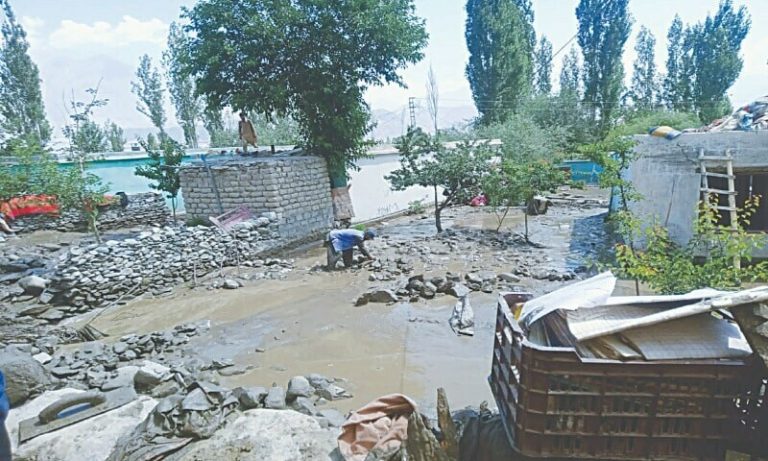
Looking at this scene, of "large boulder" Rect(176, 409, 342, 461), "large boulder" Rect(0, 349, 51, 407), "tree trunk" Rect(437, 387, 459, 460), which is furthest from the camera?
"large boulder" Rect(0, 349, 51, 407)

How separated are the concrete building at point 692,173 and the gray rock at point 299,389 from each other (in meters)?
5.48

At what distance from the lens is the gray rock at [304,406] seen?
12.2 ft

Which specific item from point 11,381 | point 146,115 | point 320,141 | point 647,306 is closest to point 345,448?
point 647,306

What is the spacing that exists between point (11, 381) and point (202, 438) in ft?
7.09

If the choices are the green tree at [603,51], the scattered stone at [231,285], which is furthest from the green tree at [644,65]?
the scattered stone at [231,285]

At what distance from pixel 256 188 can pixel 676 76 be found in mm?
32083

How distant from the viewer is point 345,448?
2.78 meters

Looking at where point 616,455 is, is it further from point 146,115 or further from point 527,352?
point 146,115

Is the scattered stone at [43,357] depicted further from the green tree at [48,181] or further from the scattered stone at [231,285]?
the green tree at [48,181]

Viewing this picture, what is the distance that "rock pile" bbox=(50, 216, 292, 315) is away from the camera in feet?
25.6

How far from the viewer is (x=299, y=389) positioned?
4.11m

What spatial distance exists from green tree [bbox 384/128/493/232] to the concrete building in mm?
4552

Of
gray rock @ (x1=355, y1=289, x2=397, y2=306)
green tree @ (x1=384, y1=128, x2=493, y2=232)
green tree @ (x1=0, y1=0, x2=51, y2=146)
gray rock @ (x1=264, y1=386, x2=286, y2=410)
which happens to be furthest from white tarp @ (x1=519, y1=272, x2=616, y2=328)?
green tree @ (x1=0, y1=0, x2=51, y2=146)

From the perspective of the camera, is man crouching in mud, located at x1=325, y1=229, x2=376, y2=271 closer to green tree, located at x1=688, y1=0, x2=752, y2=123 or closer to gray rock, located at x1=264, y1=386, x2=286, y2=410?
gray rock, located at x1=264, y1=386, x2=286, y2=410
